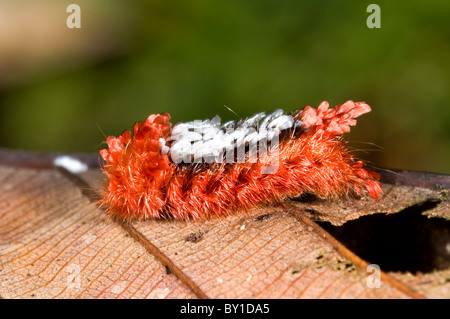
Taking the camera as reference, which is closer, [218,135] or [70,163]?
[218,135]

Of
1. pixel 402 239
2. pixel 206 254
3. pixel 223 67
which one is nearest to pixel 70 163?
pixel 206 254

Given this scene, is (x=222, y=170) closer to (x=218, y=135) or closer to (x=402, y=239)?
(x=218, y=135)

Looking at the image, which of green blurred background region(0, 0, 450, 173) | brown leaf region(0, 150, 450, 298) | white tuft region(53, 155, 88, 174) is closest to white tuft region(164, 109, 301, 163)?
brown leaf region(0, 150, 450, 298)

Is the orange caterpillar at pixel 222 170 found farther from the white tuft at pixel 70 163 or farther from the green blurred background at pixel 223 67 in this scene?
the green blurred background at pixel 223 67

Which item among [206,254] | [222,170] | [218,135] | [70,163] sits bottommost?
[206,254]

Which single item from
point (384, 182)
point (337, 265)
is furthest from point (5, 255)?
point (384, 182)

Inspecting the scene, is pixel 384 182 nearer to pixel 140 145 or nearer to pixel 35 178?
pixel 140 145
